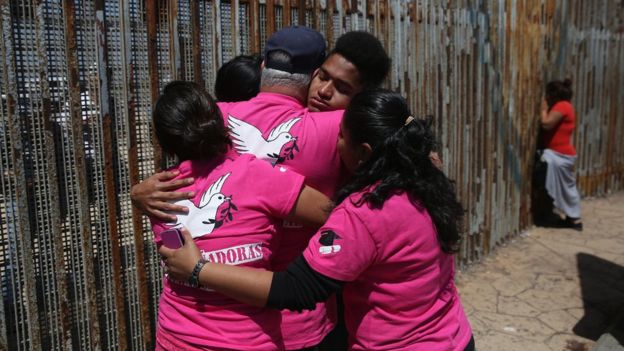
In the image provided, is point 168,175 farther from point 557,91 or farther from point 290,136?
point 557,91

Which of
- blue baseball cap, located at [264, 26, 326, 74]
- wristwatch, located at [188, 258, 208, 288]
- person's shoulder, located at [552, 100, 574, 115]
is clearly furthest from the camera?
person's shoulder, located at [552, 100, 574, 115]

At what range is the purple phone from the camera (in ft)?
5.20

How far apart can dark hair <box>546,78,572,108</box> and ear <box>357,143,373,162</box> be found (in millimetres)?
5575

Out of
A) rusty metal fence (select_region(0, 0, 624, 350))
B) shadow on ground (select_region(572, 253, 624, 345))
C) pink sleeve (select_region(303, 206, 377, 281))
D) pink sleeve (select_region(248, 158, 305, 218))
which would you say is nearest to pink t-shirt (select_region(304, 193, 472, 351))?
pink sleeve (select_region(303, 206, 377, 281))

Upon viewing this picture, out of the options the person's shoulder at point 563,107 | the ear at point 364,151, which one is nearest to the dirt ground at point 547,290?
the person's shoulder at point 563,107

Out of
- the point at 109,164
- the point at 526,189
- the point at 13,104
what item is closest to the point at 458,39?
the point at 526,189

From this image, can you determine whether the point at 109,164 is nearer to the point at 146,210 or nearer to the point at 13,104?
the point at 13,104

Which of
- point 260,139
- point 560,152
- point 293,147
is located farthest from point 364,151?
point 560,152

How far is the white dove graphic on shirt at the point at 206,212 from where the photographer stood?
1592 millimetres

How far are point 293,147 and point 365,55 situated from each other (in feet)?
1.60

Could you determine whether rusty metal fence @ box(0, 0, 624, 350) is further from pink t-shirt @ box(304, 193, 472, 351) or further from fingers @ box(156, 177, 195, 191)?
pink t-shirt @ box(304, 193, 472, 351)

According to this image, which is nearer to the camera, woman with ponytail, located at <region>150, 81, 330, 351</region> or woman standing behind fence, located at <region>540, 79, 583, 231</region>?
woman with ponytail, located at <region>150, 81, 330, 351</region>

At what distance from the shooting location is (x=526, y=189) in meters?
6.51

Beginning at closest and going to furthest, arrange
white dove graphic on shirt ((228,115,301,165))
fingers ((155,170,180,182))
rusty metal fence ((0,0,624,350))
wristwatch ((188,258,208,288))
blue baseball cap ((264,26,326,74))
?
wristwatch ((188,258,208,288)) < fingers ((155,170,180,182)) < white dove graphic on shirt ((228,115,301,165)) < blue baseball cap ((264,26,326,74)) < rusty metal fence ((0,0,624,350))
